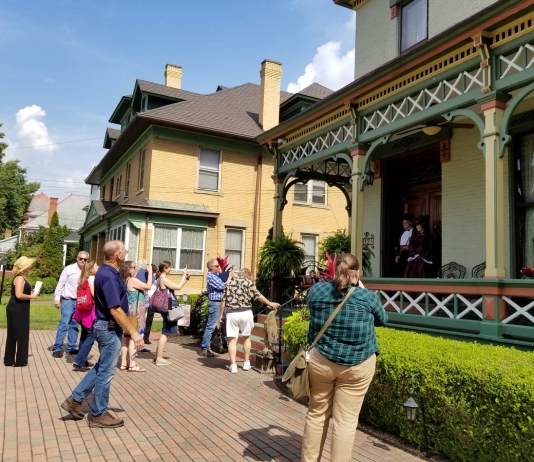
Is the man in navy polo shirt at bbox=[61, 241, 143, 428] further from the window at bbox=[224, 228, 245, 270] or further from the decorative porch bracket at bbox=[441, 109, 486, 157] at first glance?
the window at bbox=[224, 228, 245, 270]

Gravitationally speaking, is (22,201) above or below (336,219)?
above

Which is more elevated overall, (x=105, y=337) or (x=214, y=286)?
(x=214, y=286)

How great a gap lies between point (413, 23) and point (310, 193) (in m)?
11.2

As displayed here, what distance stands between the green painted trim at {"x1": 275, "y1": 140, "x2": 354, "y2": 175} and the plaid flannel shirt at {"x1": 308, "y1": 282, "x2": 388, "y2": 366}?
6492 mm

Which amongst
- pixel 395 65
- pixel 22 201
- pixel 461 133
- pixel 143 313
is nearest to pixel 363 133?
pixel 395 65

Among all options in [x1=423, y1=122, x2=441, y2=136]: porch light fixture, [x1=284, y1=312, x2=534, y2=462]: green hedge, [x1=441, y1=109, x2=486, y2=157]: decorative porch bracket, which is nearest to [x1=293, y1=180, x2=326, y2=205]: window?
[x1=423, y1=122, x2=441, y2=136]: porch light fixture

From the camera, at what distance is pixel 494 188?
6734 millimetres

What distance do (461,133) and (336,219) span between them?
12.8 m

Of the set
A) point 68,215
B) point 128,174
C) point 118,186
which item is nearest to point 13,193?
point 68,215

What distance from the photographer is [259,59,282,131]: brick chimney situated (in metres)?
21.7

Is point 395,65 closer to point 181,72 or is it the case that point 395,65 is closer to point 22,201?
point 181,72

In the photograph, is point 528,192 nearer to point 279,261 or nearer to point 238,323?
point 279,261

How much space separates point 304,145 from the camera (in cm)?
1193

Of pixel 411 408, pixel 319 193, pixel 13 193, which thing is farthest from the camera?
pixel 13 193
